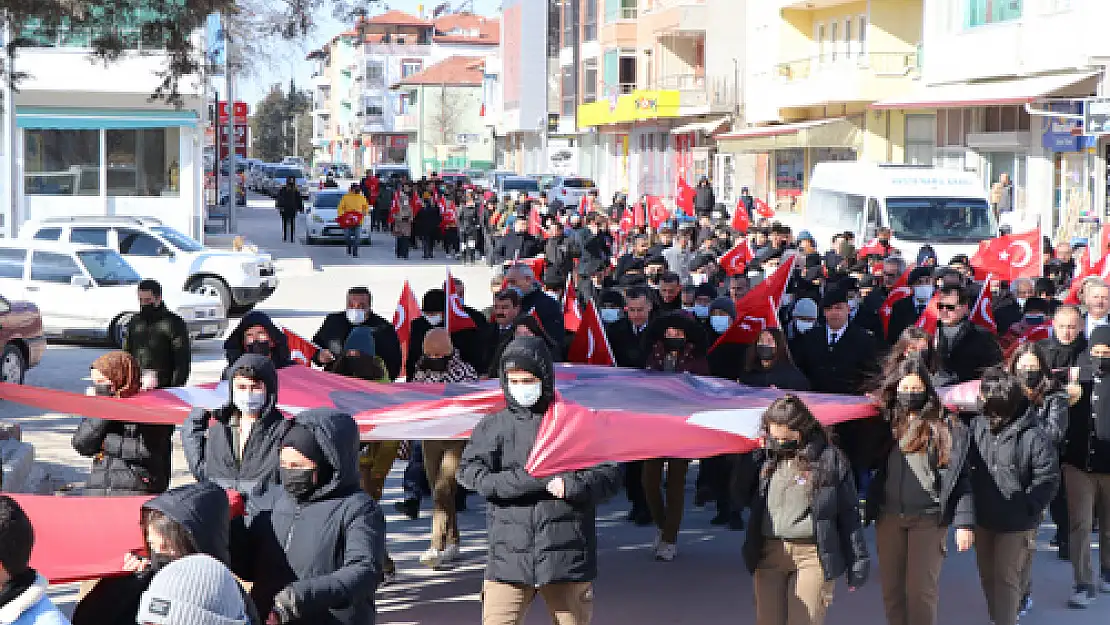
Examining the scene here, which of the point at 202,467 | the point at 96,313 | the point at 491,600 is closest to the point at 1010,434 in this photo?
the point at 491,600

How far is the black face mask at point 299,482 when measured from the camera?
18.1 feet

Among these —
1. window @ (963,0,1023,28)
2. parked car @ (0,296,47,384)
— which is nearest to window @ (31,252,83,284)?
parked car @ (0,296,47,384)

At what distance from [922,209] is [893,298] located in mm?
9806

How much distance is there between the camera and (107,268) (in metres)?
21.2

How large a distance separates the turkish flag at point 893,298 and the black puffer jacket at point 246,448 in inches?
307

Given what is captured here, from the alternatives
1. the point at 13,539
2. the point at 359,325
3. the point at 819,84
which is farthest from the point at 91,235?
the point at 819,84

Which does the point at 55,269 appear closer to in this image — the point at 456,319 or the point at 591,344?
the point at 456,319

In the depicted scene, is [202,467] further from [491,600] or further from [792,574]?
[792,574]

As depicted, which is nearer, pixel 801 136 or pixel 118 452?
pixel 118 452

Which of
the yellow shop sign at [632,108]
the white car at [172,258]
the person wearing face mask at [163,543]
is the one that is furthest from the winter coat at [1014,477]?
the yellow shop sign at [632,108]

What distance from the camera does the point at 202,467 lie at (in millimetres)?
7094

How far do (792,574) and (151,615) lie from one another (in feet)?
13.2

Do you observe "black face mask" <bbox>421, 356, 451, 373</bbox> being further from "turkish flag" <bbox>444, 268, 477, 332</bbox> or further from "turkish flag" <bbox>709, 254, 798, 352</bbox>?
"turkish flag" <bbox>709, 254, 798, 352</bbox>

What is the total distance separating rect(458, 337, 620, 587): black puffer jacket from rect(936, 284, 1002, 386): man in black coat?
176 inches
